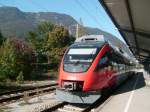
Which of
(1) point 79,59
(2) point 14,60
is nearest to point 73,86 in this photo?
(1) point 79,59

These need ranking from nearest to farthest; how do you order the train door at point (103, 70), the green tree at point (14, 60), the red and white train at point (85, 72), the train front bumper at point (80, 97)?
the train front bumper at point (80, 97) → the red and white train at point (85, 72) → the train door at point (103, 70) → the green tree at point (14, 60)

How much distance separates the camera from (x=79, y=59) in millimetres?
15969

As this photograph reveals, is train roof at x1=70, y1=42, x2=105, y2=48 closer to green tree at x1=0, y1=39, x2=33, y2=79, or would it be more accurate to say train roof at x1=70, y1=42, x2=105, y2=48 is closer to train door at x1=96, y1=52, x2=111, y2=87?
train door at x1=96, y1=52, x2=111, y2=87

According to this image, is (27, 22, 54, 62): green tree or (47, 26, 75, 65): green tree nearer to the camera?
(27, 22, 54, 62): green tree

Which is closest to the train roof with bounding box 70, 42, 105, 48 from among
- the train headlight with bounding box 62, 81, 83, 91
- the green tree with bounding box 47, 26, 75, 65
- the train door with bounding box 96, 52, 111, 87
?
the train door with bounding box 96, 52, 111, 87

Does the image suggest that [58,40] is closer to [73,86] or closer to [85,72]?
[85,72]

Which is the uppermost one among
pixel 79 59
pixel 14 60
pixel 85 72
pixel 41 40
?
pixel 41 40

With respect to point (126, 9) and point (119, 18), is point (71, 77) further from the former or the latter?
point (119, 18)

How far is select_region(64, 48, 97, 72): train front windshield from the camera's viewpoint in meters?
15.6

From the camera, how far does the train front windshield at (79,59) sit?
1563 centimetres

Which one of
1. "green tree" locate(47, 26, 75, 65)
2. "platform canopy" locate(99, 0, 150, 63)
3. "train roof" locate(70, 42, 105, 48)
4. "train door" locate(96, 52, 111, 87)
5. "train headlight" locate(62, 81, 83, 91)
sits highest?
"green tree" locate(47, 26, 75, 65)

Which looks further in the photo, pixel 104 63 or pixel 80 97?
pixel 104 63

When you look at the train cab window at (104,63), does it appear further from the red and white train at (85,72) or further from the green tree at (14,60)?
the green tree at (14,60)

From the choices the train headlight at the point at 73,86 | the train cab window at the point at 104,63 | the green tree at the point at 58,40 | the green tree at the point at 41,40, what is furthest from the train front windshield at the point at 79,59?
the green tree at the point at 58,40
